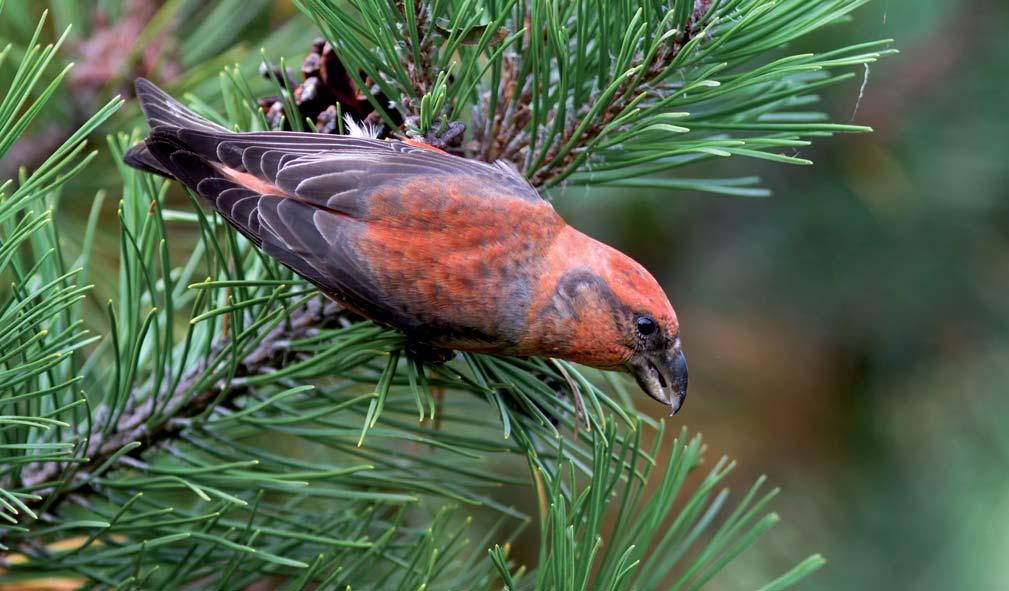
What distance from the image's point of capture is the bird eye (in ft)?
6.40

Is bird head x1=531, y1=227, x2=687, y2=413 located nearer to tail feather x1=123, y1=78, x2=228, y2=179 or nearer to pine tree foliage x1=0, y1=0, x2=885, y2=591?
pine tree foliage x1=0, y1=0, x2=885, y2=591

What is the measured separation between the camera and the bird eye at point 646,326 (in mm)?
1952

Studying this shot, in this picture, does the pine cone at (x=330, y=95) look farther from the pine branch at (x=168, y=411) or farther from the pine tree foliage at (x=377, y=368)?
the pine branch at (x=168, y=411)

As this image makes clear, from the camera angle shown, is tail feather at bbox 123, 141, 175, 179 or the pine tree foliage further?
tail feather at bbox 123, 141, 175, 179

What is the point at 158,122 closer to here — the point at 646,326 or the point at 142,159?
the point at 142,159

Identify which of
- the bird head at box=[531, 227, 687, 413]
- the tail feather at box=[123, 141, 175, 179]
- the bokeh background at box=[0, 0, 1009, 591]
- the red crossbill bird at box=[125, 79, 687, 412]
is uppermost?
the tail feather at box=[123, 141, 175, 179]

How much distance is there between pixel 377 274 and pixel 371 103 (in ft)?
1.10

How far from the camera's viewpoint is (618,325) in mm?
1986

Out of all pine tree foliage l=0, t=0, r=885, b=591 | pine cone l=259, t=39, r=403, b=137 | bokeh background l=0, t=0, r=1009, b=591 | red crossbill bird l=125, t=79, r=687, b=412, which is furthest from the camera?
bokeh background l=0, t=0, r=1009, b=591

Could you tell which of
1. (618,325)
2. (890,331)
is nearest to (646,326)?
(618,325)

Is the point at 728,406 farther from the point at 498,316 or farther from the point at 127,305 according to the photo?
the point at 127,305

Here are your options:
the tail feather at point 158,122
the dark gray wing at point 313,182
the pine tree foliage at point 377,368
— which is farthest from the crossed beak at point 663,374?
the tail feather at point 158,122

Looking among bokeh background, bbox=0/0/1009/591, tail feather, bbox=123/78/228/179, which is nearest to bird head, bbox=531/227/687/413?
tail feather, bbox=123/78/228/179

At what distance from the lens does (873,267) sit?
3348mm
